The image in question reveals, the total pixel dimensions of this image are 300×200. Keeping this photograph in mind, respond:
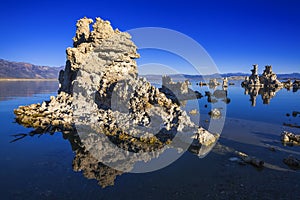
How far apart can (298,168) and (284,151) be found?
4.09 m

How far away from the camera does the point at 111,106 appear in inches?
1264

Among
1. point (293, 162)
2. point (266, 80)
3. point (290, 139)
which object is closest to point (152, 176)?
point (293, 162)

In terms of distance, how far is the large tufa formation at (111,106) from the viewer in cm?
2422

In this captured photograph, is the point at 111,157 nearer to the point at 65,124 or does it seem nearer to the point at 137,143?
the point at 137,143

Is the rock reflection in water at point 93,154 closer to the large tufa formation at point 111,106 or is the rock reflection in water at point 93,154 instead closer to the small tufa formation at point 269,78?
the large tufa formation at point 111,106

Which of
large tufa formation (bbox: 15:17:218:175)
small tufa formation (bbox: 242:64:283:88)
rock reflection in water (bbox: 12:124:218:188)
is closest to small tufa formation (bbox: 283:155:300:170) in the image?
rock reflection in water (bbox: 12:124:218:188)

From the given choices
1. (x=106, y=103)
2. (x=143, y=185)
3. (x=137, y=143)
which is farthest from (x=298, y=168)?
(x=106, y=103)

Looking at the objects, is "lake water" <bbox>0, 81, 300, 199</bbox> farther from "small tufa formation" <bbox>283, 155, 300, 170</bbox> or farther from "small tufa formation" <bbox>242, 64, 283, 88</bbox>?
"small tufa formation" <bbox>242, 64, 283, 88</bbox>

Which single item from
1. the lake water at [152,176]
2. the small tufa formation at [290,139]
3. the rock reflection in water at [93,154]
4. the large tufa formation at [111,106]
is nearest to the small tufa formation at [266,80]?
the large tufa formation at [111,106]

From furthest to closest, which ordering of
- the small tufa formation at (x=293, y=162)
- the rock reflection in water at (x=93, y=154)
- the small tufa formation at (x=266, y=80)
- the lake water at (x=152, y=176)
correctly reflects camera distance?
the small tufa formation at (x=266, y=80) → the small tufa formation at (x=293, y=162) → the rock reflection in water at (x=93, y=154) → the lake water at (x=152, y=176)

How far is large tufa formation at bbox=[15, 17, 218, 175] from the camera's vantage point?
24.2 metres

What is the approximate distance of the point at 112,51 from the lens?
3709cm

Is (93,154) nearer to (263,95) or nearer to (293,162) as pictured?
(293,162)

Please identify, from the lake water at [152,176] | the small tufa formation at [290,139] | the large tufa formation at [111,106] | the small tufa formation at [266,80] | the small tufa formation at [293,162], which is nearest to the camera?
the lake water at [152,176]
